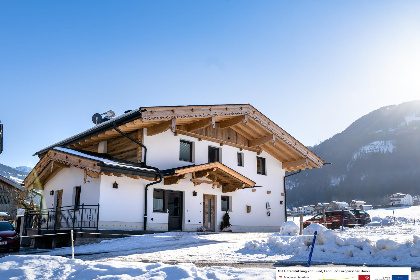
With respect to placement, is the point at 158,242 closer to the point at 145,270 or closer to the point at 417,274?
the point at 145,270

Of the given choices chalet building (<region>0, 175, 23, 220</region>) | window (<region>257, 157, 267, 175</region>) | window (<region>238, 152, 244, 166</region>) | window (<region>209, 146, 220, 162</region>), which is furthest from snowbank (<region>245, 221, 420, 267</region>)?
chalet building (<region>0, 175, 23, 220</region>)

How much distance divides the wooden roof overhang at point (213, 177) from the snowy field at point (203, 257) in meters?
3.74

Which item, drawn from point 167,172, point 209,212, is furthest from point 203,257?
point 209,212

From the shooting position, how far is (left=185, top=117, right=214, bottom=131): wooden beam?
19891mm

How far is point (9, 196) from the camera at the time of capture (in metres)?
34.5

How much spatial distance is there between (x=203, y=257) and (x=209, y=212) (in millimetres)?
11323

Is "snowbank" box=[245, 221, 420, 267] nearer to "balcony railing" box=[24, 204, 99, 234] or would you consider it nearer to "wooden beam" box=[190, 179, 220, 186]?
"balcony railing" box=[24, 204, 99, 234]

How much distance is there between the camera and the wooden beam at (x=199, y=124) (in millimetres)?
19891

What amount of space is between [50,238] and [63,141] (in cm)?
602

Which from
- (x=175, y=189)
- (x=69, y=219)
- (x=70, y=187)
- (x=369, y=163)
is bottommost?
(x=69, y=219)

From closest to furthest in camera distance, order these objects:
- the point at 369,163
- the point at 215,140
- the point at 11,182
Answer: the point at 215,140 → the point at 11,182 → the point at 369,163

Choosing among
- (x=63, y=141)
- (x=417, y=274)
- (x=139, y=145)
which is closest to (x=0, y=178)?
(x=63, y=141)

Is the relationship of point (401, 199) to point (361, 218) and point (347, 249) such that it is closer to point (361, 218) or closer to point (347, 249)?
point (361, 218)

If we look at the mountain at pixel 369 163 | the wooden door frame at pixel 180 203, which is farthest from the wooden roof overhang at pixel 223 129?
the mountain at pixel 369 163
